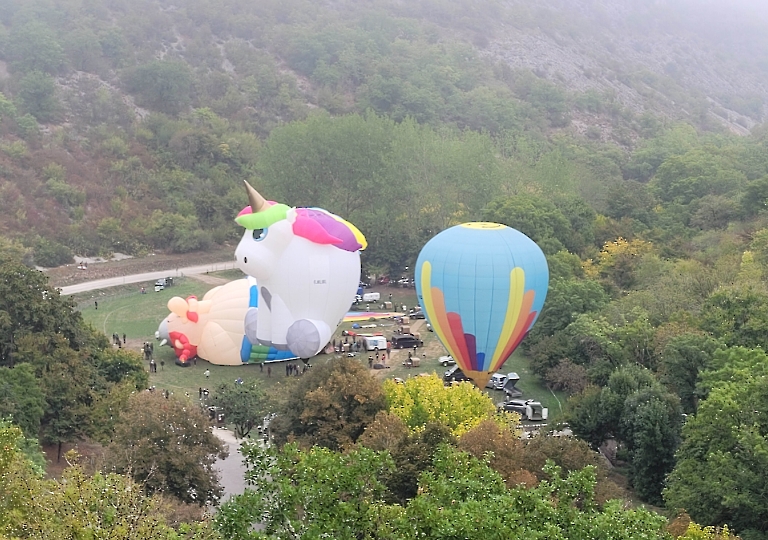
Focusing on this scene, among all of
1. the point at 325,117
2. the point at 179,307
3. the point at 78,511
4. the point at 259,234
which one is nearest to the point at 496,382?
the point at 259,234

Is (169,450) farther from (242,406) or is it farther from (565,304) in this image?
(565,304)

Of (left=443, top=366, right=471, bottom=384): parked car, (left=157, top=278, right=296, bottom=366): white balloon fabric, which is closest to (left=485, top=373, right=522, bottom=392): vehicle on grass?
(left=443, top=366, right=471, bottom=384): parked car

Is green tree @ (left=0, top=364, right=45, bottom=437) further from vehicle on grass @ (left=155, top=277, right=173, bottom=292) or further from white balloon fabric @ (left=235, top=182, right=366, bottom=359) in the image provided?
Answer: vehicle on grass @ (left=155, top=277, right=173, bottom=292)

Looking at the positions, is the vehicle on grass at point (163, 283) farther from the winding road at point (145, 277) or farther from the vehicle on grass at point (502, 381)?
the vehicle on grass at point (502, 381)

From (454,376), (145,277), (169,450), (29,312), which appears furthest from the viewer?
(145,277)

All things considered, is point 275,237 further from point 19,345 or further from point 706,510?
point 706,510

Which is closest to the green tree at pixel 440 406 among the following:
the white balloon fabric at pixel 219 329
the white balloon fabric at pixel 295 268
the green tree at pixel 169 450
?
the green tree at pixel 169 450
